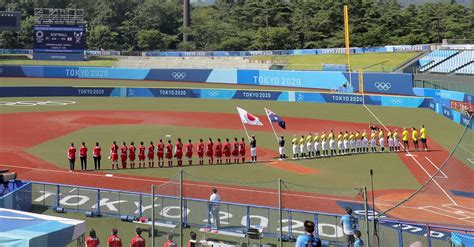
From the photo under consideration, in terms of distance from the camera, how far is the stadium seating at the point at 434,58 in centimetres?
6238

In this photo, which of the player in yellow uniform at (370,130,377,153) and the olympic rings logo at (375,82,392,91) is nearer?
the player in yellow uniform at (370,130,377,153)

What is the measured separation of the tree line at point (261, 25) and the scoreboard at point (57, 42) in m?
38.0

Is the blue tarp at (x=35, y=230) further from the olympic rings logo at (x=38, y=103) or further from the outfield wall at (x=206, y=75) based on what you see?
the outfield wall at (x=206, y=75)

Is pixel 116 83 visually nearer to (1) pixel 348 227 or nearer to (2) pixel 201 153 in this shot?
(2) pixel 201 153

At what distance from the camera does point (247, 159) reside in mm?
27656

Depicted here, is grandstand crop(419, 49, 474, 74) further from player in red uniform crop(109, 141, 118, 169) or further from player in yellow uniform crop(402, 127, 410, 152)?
player in red uniform crop(109, 141, 118, 169)

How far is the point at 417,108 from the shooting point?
1826 inches

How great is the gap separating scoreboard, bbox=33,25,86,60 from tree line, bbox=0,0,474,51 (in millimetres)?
38018

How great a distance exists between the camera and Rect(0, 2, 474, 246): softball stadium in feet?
47.8

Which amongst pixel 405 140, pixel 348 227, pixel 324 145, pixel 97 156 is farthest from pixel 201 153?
pixel 348 227

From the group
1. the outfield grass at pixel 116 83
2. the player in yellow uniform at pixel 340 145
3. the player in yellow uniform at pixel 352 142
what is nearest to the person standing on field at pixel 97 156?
the player in yellow uniform at pixel 340 145

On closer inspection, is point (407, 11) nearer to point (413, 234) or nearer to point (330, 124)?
point (330, 124)

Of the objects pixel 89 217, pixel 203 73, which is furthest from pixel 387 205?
pixel 203 73

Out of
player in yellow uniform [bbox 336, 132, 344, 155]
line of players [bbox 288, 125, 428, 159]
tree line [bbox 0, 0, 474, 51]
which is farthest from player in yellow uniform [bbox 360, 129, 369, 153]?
tree line [bbox 0, 0, 474, 51]
